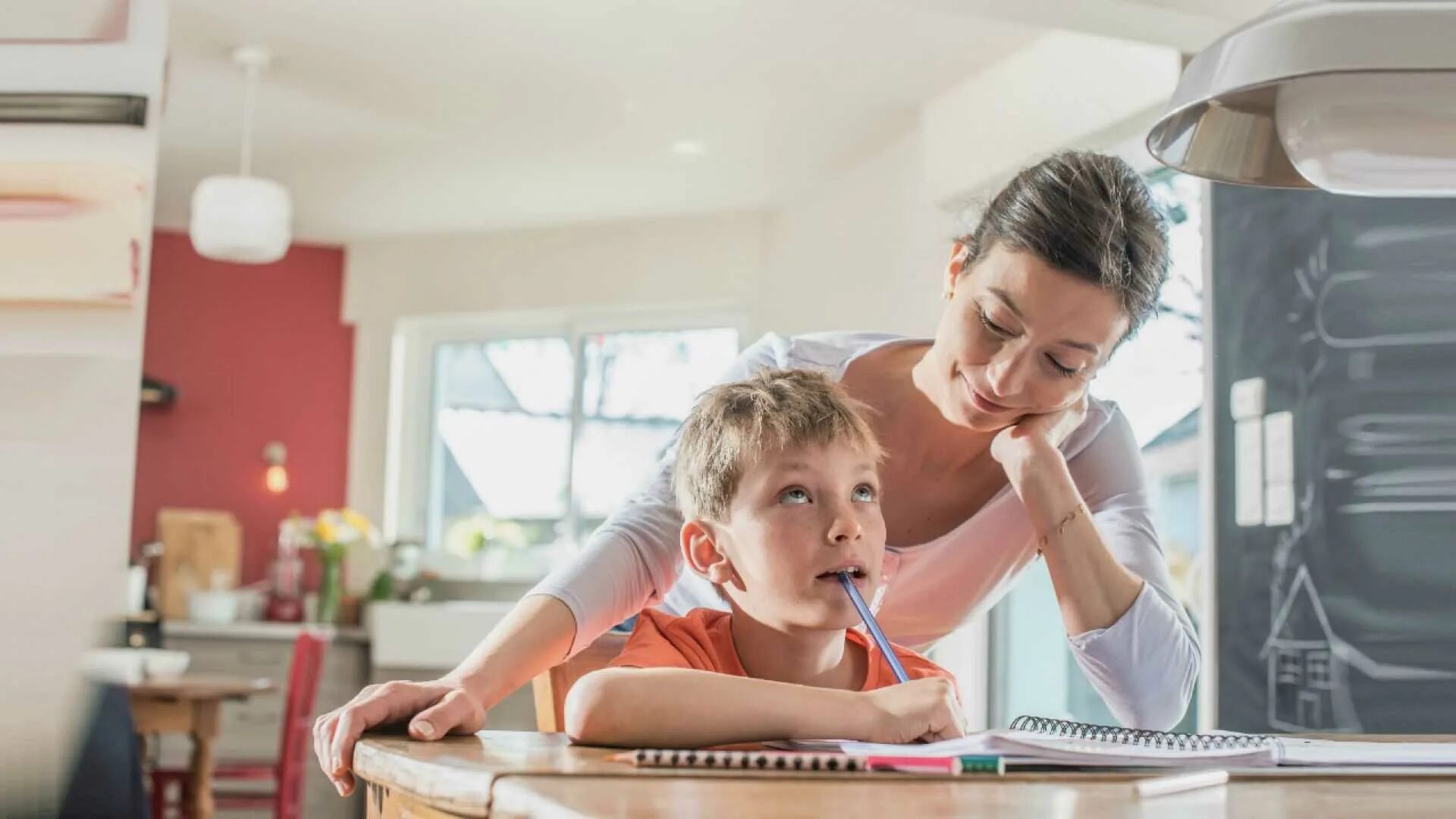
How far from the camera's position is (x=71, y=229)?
1001 mm

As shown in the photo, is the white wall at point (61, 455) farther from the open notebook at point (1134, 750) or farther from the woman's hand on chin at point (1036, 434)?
the woman's hand on chin at point (1036, 434)

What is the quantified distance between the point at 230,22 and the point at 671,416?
8.42 ft

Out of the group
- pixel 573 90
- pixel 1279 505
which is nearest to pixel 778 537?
pixel 1279 505

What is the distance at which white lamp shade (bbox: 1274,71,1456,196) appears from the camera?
3.46 feet

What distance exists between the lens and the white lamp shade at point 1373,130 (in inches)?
41.6

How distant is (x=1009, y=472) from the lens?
4.58 feet

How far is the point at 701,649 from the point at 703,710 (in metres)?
0.30

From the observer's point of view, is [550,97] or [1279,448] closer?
[1279,448]

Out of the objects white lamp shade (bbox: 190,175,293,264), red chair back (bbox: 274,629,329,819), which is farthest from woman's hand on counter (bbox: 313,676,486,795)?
red chair back (bbox: 274,629,329,819)

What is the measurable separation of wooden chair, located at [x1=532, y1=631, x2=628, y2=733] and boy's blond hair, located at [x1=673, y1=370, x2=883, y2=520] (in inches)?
5.3

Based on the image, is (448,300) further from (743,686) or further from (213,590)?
(743,686)

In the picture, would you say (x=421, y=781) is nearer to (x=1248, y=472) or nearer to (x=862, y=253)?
(x=1248, y=472)

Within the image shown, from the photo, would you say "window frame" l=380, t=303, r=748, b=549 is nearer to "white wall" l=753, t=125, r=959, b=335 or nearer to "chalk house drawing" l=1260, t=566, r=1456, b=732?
"white wall" l=753, t=125, r=959, b=335

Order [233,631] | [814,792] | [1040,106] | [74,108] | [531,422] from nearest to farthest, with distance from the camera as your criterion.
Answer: [814,792], [74,108], [1040,106], [233,631], [531,422]
